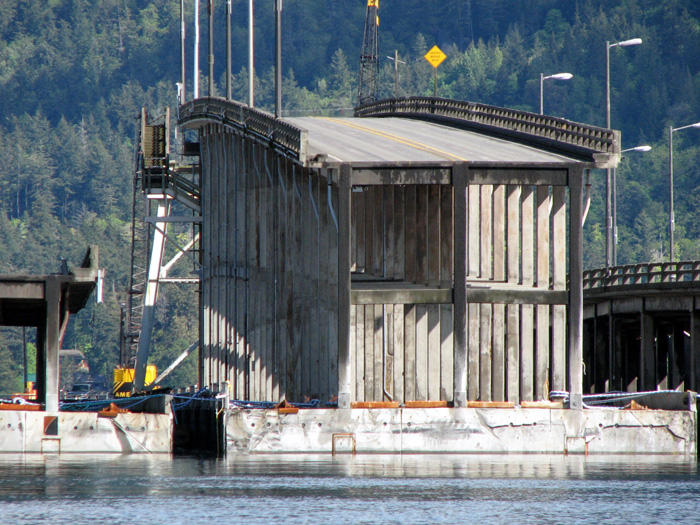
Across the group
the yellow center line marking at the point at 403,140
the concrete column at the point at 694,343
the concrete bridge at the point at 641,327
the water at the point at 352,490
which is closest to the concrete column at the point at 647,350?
the concrete bridge at the point at 641,327

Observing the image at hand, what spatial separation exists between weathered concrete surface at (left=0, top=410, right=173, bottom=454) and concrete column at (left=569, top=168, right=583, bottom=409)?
48.3ft

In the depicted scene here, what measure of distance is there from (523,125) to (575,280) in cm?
1287

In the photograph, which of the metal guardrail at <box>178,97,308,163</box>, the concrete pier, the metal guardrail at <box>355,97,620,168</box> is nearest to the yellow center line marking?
the metal guardrail at <box>355,97,620,168</box>

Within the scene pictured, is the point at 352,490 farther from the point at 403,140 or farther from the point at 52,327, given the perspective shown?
the point at 403,140

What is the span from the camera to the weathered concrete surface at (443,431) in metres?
53.0

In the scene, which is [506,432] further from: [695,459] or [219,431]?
[219,431]

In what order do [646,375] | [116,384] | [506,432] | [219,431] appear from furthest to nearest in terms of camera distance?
[116,384]
[646,375]
[219,431]
[506,432]

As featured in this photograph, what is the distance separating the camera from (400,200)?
66.1 meters

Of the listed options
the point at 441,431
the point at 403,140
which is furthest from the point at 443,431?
the point at 403,140

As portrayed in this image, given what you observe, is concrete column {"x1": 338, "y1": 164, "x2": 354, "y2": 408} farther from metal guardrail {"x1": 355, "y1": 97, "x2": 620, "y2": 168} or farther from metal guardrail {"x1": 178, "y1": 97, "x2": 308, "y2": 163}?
metal guardrail {"x1": 355, "y1": 97, "x2": 620, "y2": 168}

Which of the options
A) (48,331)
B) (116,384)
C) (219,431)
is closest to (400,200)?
(219,431)

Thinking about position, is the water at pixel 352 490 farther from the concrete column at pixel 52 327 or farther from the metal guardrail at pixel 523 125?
the metal guardrail at pixel 523 125

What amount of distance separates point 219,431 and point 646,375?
29.3 metres

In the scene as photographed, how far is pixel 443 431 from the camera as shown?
175 feet
